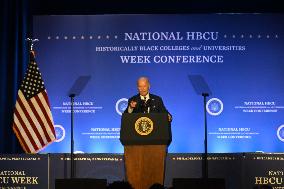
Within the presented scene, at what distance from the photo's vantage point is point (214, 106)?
9625mm

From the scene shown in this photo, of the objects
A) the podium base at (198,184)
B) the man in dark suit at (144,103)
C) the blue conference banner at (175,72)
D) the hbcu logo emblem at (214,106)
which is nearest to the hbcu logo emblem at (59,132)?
the blue conference banner at (175,72)

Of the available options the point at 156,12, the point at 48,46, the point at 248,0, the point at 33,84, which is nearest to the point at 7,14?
the point at 48,46

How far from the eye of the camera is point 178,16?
31.8 ft

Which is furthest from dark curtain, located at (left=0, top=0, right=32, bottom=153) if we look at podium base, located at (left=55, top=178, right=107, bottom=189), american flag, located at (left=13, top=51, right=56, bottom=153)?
podium base, located at (left=55, top=178, right=107, bottom=189)

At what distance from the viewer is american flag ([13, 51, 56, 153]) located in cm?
865

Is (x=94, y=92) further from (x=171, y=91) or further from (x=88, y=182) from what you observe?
(x=88, y=182)

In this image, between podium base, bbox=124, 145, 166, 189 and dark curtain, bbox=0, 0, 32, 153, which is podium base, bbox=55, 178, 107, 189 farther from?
dark curtain, bbox=0, 0, 32, 153

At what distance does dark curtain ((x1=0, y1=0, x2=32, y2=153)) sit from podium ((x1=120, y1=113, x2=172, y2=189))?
142 inches

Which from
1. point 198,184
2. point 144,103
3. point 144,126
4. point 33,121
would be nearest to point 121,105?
point 33,121

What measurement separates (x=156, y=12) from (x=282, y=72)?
2.24 m

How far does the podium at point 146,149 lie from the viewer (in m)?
6.66

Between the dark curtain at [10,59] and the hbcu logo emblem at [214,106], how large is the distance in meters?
2.99

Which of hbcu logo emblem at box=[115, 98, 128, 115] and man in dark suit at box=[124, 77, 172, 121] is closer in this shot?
man in dark suit at box=[124, 77, 172, 121]

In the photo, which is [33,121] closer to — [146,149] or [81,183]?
[146,149]
